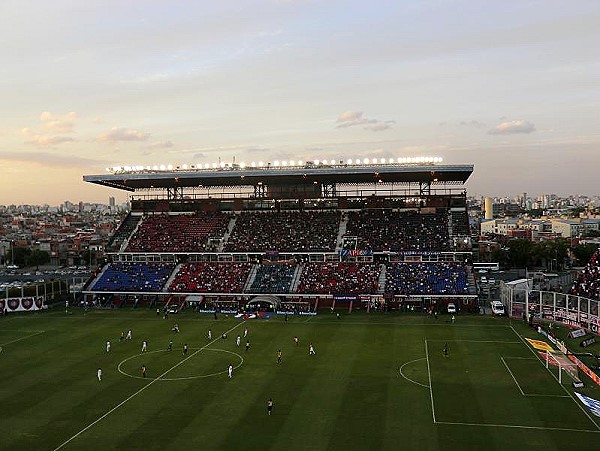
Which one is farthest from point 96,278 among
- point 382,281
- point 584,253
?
point 584,253

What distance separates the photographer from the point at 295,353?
4766cm

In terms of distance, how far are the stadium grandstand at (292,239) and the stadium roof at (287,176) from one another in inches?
6.8

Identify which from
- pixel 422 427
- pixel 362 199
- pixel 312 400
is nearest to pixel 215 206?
pixel 362 199

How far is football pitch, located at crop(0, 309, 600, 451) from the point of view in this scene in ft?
95.7

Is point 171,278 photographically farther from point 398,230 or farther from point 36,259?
point 36,259

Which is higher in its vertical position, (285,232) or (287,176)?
(287,176)

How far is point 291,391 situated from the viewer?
3697 cm

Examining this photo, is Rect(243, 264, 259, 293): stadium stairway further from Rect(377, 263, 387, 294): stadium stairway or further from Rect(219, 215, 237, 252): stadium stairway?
Rect(377, 263, 387, 294): stadium stairway

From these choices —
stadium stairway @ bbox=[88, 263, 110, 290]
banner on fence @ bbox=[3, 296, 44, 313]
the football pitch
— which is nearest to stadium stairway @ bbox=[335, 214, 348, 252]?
the football pitch

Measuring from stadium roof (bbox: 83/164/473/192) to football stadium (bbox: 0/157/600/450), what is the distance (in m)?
0.41

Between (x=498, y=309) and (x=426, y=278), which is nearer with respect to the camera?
(x=498, y=309)

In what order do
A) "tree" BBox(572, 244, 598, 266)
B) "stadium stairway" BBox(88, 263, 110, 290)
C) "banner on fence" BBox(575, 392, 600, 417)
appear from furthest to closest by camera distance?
"tree" BBox(572, 244, 598, 266)
"stadium stairway" BBox(88, 263, 110, 290)
"banner on fence" BBox(575, 392, 600, 417)

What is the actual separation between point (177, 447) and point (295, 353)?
20291mm

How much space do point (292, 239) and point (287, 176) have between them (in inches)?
360
